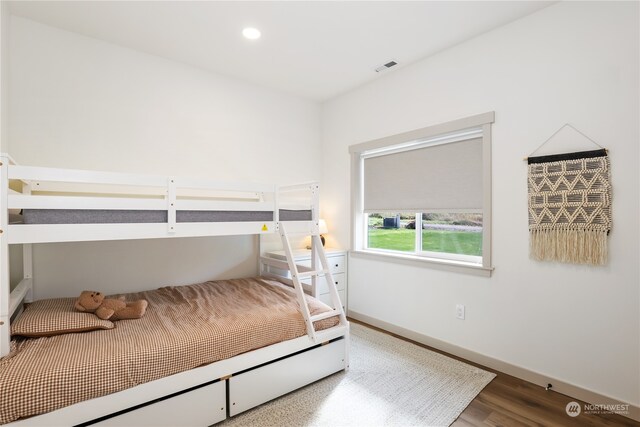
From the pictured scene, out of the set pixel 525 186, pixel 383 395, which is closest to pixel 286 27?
pixel 525 186

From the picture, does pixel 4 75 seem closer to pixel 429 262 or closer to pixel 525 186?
pixel 429 262

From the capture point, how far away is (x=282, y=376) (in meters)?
1.98

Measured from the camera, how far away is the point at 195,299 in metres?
2.40

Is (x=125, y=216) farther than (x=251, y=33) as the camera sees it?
No

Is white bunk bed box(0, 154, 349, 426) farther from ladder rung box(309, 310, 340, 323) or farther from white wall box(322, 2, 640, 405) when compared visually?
white wall box(322, 2, 640, 405)

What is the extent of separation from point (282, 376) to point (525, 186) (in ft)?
6.72

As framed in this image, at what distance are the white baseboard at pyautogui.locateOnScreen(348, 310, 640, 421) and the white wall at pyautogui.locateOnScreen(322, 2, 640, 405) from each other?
35 millimetres

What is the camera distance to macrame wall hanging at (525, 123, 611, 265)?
6.17 ft

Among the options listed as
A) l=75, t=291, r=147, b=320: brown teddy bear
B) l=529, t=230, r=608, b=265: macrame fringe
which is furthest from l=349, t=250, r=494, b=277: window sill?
l=75, t=291, r=147, b=320: brown teddy bear

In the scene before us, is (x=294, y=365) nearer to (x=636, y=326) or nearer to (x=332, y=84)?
(x=636, y=326)

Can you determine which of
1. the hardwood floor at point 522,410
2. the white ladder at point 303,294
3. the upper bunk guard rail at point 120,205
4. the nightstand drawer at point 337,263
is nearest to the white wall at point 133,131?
the upper bunk guard rail at point 120,205

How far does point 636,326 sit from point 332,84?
119 inches

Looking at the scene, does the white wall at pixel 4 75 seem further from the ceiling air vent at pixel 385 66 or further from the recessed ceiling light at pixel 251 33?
the ceiling air vent at pixel 385 66

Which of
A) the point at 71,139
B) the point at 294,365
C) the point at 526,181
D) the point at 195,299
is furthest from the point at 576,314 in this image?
the point at 71,139
